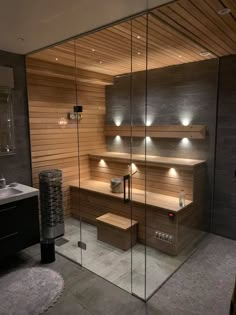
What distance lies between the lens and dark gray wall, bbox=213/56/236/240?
3338 millimetres

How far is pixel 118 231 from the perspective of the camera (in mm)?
3191

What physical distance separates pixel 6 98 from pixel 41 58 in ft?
2.58

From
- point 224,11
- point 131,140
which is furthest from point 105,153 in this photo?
point 224,11

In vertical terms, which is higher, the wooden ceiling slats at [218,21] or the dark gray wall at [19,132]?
the wooden ceiling slats at [218,21]

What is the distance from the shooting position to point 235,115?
3.33m

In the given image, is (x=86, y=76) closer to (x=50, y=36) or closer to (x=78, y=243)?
(x=50, y=36)

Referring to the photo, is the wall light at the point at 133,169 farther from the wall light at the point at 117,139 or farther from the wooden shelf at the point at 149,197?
the wall light at the point at 117,139

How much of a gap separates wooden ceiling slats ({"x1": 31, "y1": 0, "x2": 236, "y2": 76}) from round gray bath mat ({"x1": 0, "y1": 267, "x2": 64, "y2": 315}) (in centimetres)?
276

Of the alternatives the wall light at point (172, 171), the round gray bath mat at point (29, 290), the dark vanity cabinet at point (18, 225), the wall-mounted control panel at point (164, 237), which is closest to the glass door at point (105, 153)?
the wall-mounted control panel at point (164, 237)

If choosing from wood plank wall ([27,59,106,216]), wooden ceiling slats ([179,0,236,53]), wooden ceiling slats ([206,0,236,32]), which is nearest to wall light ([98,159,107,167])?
wood plank wall ([27,59,106,216])

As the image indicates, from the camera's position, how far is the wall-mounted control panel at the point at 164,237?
10.0ft

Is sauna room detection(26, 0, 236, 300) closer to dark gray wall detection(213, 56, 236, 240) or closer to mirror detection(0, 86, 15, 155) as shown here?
dark gray wall detection(213, 56, 236, 240)

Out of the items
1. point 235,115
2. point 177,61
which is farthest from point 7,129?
point 235,115

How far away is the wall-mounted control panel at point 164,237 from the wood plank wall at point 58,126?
4.97 ft
